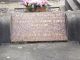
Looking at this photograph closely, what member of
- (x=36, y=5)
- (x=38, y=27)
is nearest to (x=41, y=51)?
(x=38, y=27)

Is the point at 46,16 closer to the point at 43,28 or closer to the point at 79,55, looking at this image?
the point at 43,28

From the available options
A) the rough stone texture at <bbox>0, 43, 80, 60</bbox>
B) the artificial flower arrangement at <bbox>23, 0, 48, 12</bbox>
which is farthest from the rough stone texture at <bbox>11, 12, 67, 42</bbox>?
the artificial flower arrangement at <bbox>23, 0, 48, 12</bbox>

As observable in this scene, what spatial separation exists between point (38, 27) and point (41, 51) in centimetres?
111

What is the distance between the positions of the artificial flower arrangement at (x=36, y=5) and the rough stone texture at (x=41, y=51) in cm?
183

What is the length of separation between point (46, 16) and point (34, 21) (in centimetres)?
38

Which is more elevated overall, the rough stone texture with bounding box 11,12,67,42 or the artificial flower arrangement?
the artificial flower arrangement

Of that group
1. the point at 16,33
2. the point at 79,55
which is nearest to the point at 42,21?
the point at 16,33

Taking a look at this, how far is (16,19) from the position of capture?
31.7 feet

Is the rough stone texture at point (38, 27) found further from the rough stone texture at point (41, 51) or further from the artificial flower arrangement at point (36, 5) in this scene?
the artificial flower arrangement at point (36, 5)

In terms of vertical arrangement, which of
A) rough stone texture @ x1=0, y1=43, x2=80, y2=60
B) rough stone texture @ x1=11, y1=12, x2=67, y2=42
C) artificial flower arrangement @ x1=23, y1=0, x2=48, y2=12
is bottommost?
rough stone texture @ x1=0, y1=43, x2=80, y2=60

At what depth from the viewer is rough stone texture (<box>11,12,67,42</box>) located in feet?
30.1

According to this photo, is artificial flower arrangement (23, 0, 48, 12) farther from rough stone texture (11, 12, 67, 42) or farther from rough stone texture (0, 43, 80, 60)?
rough stone texture (0, 43, 80, 60)

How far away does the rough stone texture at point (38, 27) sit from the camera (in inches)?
361

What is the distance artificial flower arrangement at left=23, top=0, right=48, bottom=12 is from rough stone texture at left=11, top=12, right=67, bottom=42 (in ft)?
2.24
